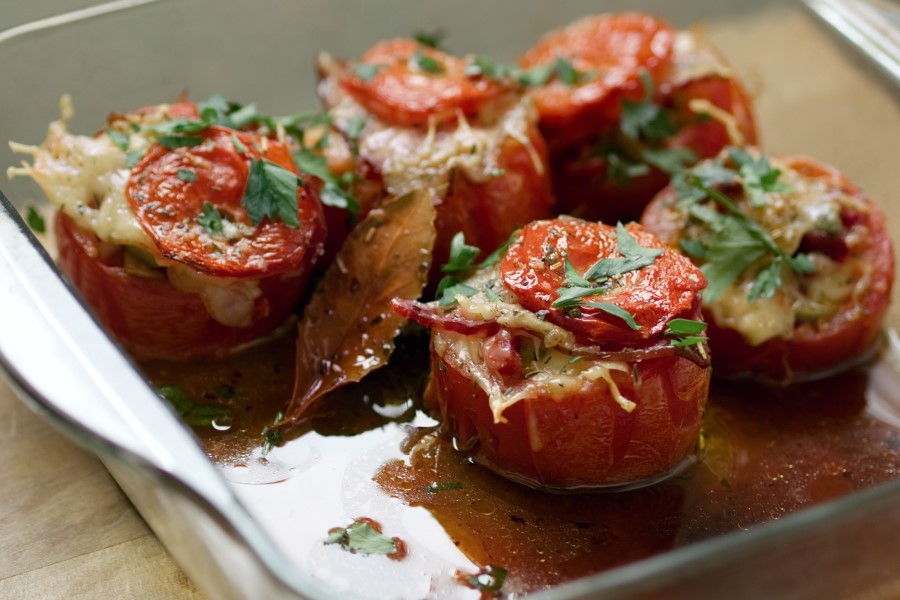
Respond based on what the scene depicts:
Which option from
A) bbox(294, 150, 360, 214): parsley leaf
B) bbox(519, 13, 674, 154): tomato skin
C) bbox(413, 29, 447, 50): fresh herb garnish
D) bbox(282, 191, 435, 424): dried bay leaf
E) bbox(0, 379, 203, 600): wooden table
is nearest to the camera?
bbox(0, 379, 203, 600): wooden table

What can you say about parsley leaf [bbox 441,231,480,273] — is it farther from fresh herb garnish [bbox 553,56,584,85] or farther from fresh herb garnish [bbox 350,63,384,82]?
fresh herb garnish [bbox 553,56,584,85]

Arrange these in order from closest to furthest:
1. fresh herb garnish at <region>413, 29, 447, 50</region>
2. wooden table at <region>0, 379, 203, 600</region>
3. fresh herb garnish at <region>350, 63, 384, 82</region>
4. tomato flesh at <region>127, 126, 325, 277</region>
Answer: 1. wooden table at <region>0, 379, 203, 600</region>
2. tomato flesh at <region>127, 126, 325, 277</region>
3. fresh herb garnish at <region>350, 63, 384, 82</region>
4. fresh herb garnish at <region>413, 29, 447, 50</region>

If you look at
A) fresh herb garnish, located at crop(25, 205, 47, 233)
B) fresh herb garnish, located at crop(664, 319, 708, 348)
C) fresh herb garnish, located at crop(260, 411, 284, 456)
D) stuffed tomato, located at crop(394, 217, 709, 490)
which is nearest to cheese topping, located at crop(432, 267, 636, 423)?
stuffed tomato, located at crop(394, 217, 709, 490)

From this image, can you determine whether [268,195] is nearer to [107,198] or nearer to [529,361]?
[107,198]

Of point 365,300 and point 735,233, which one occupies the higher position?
point 735,233

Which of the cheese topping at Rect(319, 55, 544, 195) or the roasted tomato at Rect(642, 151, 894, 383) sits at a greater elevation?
the cheese topping at Rect(319, 55, 544, 195)

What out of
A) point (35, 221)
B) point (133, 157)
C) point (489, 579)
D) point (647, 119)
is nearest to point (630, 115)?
point (647, 119)

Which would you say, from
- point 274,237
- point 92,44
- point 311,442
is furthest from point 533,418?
point 92,44

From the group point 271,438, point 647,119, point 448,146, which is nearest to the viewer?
point 271,438

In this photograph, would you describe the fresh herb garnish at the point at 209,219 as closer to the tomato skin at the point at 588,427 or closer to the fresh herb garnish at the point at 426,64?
the tomato skin at the point at 588,427
